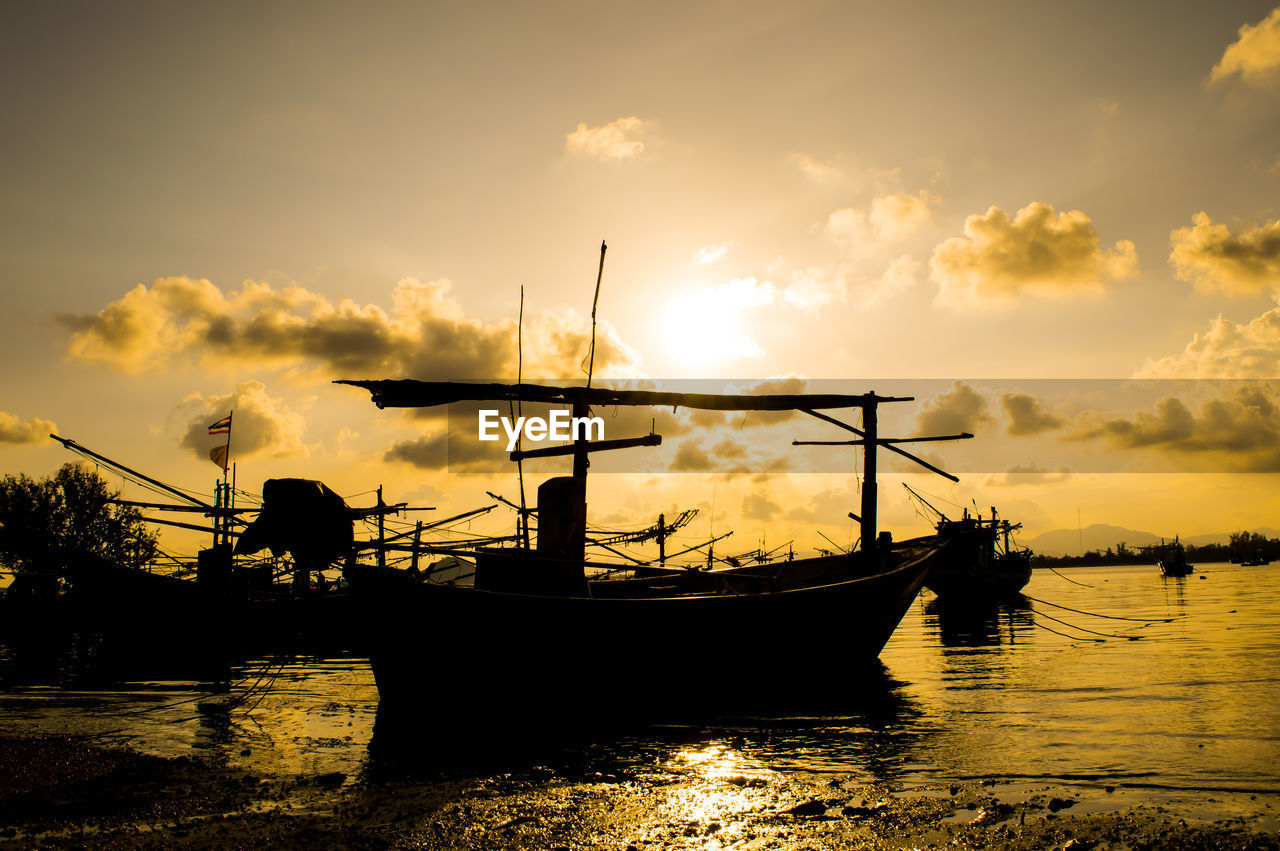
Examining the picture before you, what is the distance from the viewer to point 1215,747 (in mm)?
10203

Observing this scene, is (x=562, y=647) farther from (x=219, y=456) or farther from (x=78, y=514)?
(x=78, y=514)

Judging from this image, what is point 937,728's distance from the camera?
12.2 metres

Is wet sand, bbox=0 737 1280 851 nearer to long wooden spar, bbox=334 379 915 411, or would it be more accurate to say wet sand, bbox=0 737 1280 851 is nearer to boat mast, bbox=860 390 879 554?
long wooden spar, bbox=334 379 915 411

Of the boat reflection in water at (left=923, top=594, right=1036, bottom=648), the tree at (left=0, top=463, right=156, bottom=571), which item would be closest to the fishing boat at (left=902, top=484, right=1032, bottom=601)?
the boat reflection in water at (left=923, top=594, right=1036, bottom=648)

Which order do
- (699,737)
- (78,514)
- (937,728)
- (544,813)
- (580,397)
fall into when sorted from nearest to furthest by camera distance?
1. (544,813)
2. (699,737)
3. (937,728)
4. (580,397)
5. (78,514)

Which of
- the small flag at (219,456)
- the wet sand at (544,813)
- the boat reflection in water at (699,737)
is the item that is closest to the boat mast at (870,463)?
the boat reflection in water at (699,737)

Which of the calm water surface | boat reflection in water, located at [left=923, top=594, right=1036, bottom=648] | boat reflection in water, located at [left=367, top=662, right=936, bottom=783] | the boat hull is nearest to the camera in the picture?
the calm water surface

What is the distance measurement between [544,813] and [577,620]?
5363 millimetres

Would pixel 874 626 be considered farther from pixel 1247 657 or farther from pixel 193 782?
pixel 193 782

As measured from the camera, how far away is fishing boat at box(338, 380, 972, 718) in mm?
12133

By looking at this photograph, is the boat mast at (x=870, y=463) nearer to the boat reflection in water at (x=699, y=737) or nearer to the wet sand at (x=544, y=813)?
the boat reflection in water at (x=699, y=737)

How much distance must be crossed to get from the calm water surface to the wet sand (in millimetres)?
587


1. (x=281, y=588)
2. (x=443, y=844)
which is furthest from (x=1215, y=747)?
(x=281, y=588)

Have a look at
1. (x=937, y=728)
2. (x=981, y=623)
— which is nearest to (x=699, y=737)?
(x=937, y=728)
